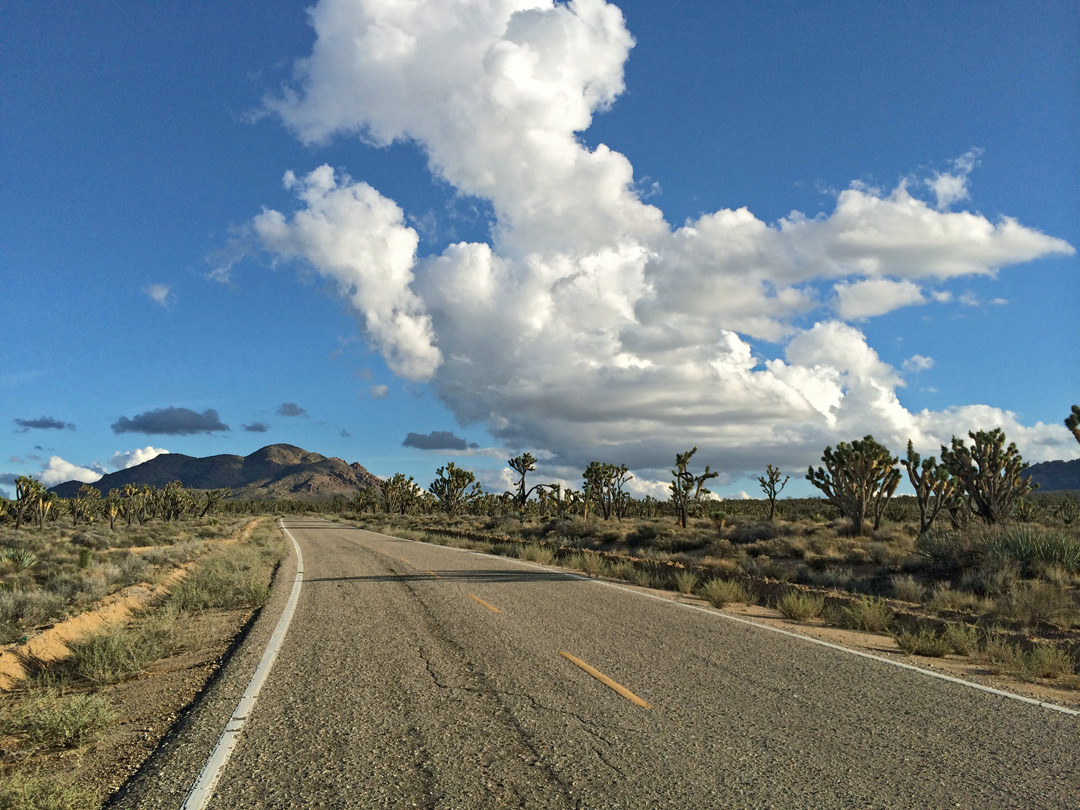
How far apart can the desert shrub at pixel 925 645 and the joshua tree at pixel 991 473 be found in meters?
19.6

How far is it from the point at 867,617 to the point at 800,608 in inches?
43.1

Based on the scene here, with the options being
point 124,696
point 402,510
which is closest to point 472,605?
point 124,696

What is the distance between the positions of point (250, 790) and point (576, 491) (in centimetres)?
6210

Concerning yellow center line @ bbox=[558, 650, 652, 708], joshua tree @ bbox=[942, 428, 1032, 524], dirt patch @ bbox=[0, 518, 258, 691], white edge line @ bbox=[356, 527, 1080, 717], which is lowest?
dirt patch @ bbox=[0, 518, 258, 691]

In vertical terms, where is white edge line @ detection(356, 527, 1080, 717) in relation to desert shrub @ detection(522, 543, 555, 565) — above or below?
below

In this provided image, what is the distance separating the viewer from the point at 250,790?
4492 mm

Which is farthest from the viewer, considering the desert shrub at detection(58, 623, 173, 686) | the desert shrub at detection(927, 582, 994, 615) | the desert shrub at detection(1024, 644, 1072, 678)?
the desert shrub at detection(927, 582, 994, 615)

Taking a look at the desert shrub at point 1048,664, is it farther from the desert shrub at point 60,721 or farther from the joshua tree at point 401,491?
the joshua tree at point 401,491

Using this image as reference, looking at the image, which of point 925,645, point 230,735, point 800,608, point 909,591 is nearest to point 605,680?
point 230,735

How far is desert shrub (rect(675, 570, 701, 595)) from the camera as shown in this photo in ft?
50.7

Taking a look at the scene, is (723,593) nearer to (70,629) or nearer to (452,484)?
(70,629)

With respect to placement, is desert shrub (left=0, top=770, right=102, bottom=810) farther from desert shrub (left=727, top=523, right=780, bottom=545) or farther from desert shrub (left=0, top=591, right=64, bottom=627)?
desert shrub (left=727, top=523, right=780, bottom=545)

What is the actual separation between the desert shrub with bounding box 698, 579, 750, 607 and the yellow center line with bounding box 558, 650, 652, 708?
237 inches

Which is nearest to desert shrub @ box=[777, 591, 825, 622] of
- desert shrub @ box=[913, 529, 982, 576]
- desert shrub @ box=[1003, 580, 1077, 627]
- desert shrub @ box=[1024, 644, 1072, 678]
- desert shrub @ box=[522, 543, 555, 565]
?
desert shrub @ box=[1003, 580, 1077, 627]
